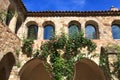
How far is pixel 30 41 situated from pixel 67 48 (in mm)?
2595

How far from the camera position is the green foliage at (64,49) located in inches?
A: 509

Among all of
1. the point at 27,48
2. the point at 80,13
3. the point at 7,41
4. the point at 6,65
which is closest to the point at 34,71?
the point at 27,48

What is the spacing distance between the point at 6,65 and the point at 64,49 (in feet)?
13.0

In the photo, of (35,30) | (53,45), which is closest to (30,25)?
(35,30)

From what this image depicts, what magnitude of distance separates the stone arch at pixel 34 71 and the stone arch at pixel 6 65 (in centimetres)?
101

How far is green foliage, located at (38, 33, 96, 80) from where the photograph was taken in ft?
42.4

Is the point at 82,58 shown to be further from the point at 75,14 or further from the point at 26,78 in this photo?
the point at 26,78

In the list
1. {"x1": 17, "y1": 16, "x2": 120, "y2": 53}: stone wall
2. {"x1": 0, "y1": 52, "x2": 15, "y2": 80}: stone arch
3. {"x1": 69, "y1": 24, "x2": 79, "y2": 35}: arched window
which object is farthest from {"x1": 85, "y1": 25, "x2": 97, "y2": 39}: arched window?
{"x1": 0, "y1": 52, "x2": 15, "y2": 80}: stone arch

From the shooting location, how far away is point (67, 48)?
13.5 meters

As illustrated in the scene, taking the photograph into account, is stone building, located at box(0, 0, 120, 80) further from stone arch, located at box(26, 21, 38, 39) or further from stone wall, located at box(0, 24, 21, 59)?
stone wall, located at box(0, 24, 21, 59)

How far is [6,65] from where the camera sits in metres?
12.9

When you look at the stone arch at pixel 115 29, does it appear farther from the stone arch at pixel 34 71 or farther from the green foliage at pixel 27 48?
the green foliage at pixel 27 48

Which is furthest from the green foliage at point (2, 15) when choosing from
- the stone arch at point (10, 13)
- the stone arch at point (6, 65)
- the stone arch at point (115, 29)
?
the stone arch at point (115, 29)

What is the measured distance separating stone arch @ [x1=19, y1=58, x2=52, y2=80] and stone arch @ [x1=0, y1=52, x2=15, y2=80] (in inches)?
39.7
